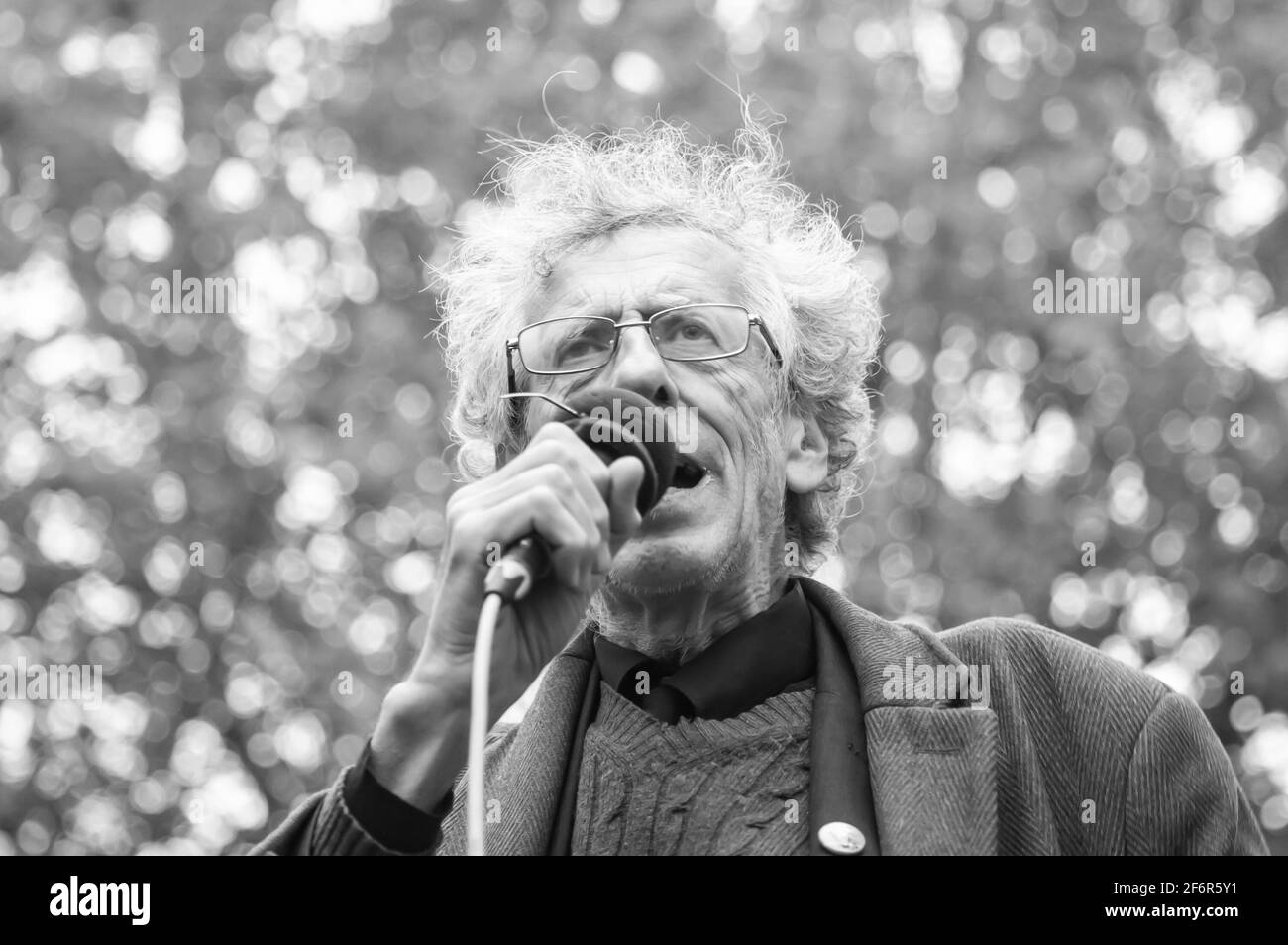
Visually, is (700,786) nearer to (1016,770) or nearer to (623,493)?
(1016,770)

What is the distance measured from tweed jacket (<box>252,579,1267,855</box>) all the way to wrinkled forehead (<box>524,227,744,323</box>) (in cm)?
83

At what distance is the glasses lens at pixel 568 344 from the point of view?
3311 millimetres

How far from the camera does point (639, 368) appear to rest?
3.17m

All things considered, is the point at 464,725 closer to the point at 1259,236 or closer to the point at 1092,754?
the point at 1092,754

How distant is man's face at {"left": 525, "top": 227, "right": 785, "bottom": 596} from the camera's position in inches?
124

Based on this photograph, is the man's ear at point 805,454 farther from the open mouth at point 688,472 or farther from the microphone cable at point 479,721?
the microphone cable at point 479,721

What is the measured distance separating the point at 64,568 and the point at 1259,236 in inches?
247

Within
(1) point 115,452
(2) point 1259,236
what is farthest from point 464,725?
(2) point 1259,236

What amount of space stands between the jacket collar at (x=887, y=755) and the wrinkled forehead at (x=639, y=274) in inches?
26.5

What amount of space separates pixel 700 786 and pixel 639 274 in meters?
1.10

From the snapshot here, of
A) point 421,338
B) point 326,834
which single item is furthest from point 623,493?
point 421,338

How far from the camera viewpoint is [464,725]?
2596 mm
